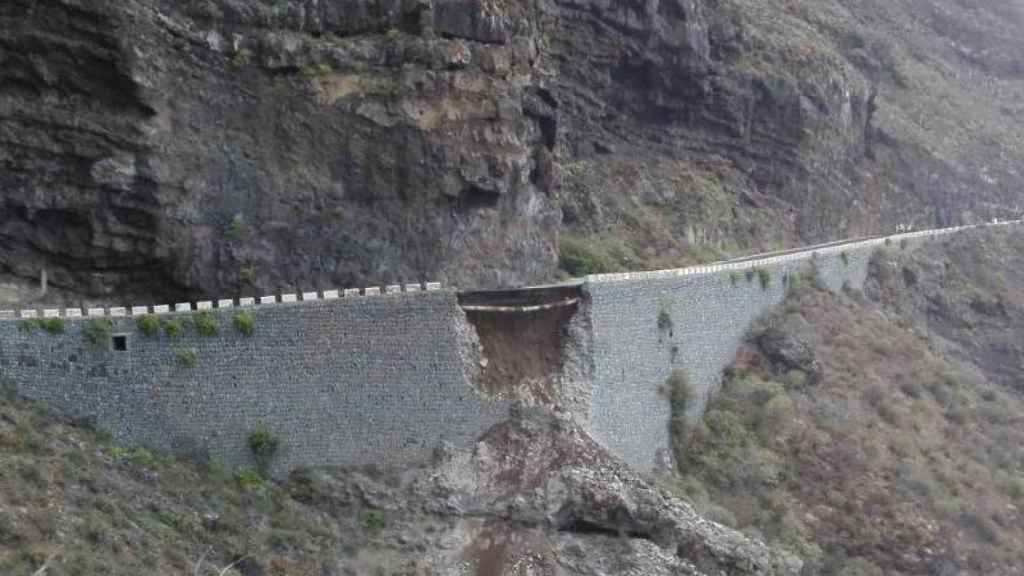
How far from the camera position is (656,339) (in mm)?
42812

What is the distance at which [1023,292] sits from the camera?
2785 inches

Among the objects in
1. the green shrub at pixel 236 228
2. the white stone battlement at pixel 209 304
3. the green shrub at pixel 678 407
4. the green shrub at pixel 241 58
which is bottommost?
the green shrub at pixel 678 407

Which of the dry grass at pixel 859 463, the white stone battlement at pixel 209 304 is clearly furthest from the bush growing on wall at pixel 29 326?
the dry grass at pixel 859 463

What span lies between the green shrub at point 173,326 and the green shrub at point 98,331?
103cm

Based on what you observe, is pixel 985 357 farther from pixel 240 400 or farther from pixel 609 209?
pixel 240 400

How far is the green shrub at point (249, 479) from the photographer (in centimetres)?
3316

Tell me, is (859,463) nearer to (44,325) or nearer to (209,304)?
(209,304)

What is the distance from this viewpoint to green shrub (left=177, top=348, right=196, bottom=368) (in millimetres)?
32875

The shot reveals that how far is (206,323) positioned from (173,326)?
0.68 m

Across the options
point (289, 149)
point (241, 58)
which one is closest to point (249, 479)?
point (289, 149)

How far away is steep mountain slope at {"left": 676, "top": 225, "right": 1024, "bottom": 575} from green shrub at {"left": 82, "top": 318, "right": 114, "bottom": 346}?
596 inches

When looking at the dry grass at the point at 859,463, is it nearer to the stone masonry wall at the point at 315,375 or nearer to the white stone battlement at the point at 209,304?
the stone masonry wall at the point at 315,375

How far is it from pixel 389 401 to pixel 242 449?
3.30 m

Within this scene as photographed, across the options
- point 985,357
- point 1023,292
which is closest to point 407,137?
point 985,357
